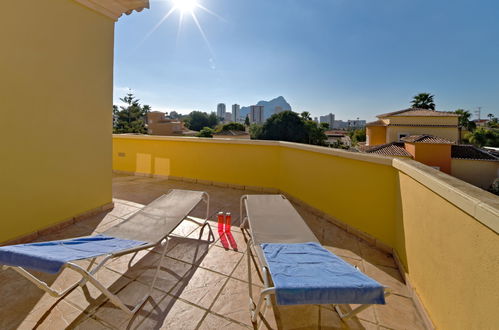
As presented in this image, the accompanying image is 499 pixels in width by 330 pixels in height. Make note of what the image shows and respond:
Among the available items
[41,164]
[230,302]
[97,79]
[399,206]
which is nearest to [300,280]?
[230,302]

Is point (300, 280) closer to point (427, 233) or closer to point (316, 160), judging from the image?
point (427, 233)

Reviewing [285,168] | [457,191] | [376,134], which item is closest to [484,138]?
[376,134]

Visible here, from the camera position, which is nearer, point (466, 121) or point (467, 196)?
point (467, 196)

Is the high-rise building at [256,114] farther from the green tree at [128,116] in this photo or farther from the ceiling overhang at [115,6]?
the ceiling overhang at [115,6]

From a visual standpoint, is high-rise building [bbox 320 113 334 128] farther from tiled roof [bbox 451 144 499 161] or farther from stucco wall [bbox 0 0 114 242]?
stucco wall [bbox 0 0 114 242]

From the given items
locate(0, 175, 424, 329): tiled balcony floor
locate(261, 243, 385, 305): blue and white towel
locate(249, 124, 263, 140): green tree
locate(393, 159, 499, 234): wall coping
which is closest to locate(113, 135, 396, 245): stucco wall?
locate(0, 175, 424, 329): tiled balcony floor

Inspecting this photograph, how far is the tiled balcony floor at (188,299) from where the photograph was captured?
5.70 ft

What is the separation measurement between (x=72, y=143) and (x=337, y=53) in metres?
25.7

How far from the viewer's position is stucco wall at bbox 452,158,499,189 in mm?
19328

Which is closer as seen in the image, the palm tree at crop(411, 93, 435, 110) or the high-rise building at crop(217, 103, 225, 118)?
the palm tree at crop(411, 93, 435, 110)

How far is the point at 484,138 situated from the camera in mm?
34562

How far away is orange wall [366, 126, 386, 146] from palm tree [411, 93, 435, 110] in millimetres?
12880

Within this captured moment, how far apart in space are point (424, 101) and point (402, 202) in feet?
143

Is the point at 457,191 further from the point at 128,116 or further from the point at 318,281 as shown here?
the point at 128,116
